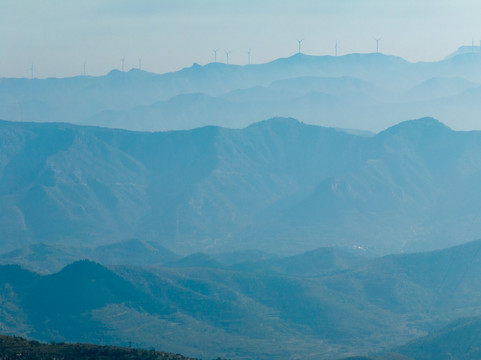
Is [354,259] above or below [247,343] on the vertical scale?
above

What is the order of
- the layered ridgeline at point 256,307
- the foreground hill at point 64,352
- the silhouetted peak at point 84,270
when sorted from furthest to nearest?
1. the silhouetted peak at point 84,270
2. the layered ridgeline at point 256,307
3. the foreground hill at point 64,352

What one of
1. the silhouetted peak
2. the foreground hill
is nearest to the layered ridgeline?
the silhouetted peak

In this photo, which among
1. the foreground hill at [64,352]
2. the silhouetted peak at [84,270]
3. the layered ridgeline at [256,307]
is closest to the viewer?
the foreground hill at [64,352]

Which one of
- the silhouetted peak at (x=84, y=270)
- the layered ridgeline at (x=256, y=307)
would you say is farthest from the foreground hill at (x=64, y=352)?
the silhouetted peak at (x=84, y=270)

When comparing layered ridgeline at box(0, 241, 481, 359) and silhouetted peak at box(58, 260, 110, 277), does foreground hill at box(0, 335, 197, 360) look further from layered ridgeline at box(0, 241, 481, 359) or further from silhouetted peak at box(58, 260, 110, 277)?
silhouetted peak at box(58, 260, 110, 277)

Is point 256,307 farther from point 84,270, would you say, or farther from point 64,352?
point 64,352

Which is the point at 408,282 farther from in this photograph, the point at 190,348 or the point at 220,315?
the point at 190,348

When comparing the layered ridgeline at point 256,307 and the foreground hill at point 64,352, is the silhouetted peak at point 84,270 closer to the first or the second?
the layered ridgeline at point 256,307

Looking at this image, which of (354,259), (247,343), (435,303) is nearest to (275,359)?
(247,343)
